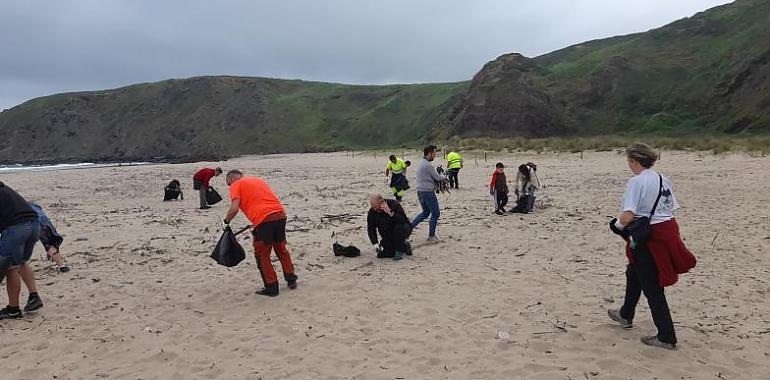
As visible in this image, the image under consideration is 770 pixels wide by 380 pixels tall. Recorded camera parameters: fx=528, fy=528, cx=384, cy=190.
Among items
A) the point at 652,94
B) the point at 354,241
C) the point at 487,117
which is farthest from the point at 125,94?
the point at 354,241

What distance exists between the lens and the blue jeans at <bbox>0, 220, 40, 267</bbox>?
620cm

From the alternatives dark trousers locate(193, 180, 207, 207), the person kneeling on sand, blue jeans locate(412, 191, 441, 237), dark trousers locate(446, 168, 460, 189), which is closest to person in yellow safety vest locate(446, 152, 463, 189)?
dark trousers locate(446, 168, 460, 189)

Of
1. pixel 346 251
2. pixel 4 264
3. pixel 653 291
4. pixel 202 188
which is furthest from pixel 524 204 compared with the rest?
pixel 4 264

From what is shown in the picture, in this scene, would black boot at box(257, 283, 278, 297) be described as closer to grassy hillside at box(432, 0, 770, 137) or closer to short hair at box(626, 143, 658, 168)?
short hair at box(626, 143, 658, 168)

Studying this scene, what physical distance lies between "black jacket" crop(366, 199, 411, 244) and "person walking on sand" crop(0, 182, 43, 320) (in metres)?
4.66

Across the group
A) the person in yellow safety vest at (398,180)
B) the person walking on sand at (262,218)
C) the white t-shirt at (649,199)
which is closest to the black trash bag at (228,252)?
the person walking on sand at (262,218)

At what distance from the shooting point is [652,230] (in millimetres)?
4668

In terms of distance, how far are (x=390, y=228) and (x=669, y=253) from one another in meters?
4.88

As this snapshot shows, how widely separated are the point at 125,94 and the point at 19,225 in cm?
12729

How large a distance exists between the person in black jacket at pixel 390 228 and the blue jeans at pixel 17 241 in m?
4.67

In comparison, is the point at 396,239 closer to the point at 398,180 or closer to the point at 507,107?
the point at 398,180

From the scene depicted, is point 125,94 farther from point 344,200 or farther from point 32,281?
point 32,281

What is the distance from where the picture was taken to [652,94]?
61062mm

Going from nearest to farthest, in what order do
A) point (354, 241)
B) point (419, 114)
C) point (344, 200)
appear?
point (354, 241)
point (344, 200)
point (419, 114)
